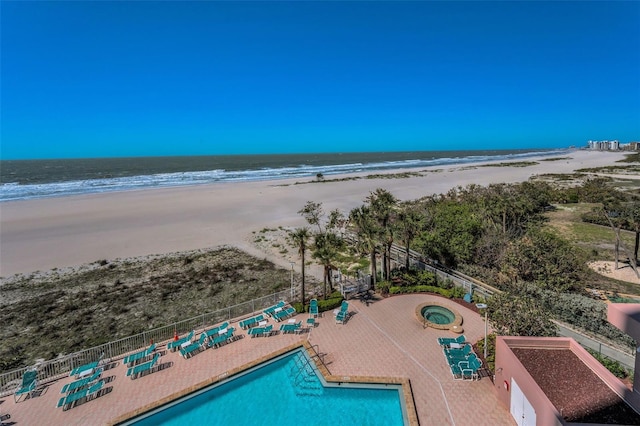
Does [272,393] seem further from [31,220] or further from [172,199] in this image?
[172,199]

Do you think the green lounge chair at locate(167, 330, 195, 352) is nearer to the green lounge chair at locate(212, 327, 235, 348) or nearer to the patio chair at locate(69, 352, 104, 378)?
the green lounge chair at locate(212, 327, 235, 348)

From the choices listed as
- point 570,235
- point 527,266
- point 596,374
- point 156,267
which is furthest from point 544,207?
point 156,267

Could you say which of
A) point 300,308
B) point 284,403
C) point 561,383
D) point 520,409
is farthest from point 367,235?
point 561,383

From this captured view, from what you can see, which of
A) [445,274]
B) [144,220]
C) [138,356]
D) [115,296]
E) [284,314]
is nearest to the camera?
[138,356]

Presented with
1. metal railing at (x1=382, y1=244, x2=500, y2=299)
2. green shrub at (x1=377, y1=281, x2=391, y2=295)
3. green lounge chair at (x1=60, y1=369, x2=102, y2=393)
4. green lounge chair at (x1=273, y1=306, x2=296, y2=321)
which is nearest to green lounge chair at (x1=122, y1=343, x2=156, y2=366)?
green lounge chair at (x1=60, y1=369, x2=102, y2=393)

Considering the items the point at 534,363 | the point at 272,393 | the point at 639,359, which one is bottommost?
the point at 272,393

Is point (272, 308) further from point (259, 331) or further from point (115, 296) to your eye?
point (115, 296)
